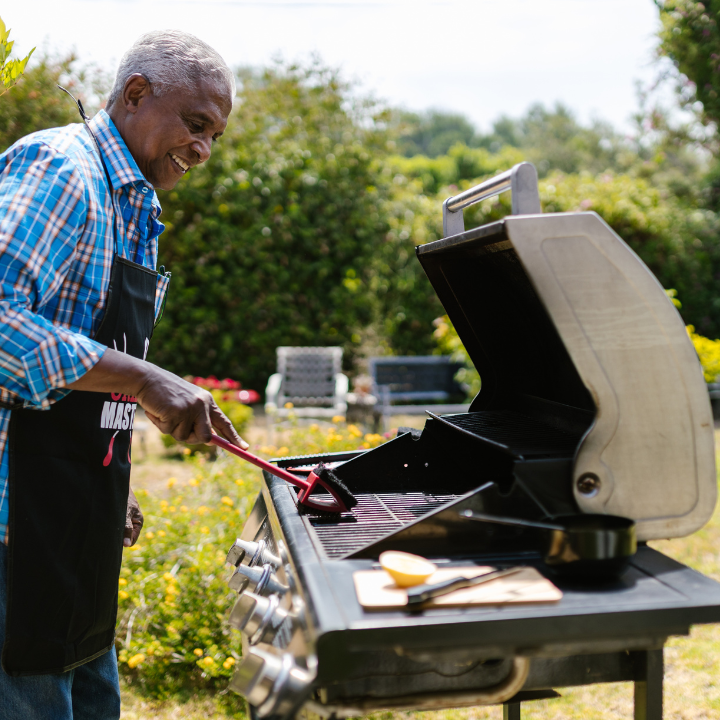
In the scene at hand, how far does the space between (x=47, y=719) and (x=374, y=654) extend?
91cm

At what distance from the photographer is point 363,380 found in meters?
7.66

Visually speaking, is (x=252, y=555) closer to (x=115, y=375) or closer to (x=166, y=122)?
(x=115, y=375)

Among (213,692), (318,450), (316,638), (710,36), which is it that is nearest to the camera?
(316,638)

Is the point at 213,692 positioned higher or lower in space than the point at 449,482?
lower

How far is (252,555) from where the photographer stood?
1561mm

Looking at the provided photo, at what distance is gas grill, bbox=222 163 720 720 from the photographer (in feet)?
3.30

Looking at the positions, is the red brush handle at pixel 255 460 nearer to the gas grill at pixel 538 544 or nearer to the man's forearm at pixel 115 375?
the gas grill at pixel 538 544

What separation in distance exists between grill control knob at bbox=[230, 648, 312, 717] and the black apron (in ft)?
2.07

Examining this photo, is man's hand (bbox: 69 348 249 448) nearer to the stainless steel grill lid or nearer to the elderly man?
the elderly man

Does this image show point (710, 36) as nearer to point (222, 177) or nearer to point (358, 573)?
point (222, 177)

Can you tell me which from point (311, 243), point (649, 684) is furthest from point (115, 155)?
point (311, 243)

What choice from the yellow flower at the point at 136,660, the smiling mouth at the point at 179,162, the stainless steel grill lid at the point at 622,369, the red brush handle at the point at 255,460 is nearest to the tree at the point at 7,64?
the smiling mouth at the point at 179,162

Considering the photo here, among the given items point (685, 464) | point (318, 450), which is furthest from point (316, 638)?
point (318, 450)

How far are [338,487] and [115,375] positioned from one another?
57 centimetres
